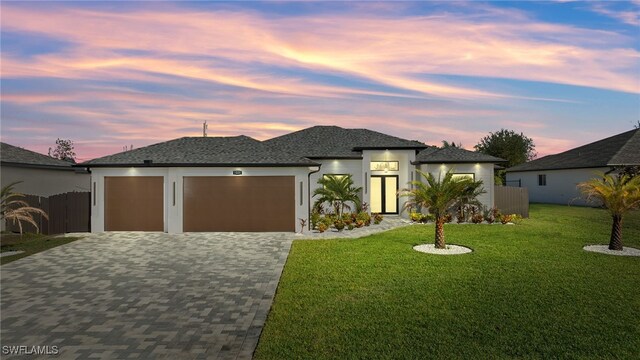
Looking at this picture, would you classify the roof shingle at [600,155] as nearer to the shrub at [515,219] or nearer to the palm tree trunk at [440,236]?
the shrub at [515,219]

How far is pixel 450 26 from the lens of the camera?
528 inches

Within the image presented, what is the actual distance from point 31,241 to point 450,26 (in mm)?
18994

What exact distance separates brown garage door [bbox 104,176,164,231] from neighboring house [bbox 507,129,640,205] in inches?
1122

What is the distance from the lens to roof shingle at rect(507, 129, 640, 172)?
26.5 metres

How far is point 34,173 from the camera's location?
64.3 feet

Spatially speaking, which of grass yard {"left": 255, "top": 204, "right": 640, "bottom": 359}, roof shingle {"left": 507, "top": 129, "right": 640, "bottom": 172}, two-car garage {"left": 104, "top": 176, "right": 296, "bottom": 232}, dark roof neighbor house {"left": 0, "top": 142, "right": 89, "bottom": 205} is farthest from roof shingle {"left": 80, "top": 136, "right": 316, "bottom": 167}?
roof shingle {"left": 507, "top": 129, "right": 640, "bottom": 172}

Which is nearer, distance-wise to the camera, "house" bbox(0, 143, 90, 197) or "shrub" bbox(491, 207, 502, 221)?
"house" bbox(0, 143, 90, 197)

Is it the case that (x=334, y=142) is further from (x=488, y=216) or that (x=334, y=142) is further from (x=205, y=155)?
(x=488, y=216)

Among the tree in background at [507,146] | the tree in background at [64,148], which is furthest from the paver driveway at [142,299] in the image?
the tree in background at [64,148]

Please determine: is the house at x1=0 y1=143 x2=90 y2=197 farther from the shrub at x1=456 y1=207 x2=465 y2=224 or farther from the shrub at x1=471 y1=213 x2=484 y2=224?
the shrub at x1=471 y1=213 x2=484 y2=224

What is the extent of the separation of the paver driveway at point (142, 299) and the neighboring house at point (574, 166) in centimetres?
2714

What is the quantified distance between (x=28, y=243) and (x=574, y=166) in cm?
3700

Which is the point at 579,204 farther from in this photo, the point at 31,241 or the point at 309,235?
the point at 31,241

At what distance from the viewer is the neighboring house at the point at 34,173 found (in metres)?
17.7
